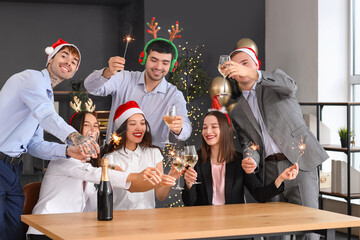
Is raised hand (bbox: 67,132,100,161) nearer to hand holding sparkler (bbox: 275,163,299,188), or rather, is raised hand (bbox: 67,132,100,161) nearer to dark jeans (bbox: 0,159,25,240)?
dark jeans (bbox: 0,159,25,240)

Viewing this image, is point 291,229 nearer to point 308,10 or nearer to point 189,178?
point 189,178

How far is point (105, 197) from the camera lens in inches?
105

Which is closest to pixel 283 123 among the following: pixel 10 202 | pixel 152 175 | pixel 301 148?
pixel 301 148

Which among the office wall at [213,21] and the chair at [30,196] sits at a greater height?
the office wall at [213,21]

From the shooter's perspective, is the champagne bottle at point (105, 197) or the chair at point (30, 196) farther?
the chair at point (30, 196)

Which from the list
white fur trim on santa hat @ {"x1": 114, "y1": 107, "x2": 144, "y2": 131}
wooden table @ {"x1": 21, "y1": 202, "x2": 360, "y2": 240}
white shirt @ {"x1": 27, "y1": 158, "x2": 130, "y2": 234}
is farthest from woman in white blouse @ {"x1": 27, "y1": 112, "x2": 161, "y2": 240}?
white fur trim on santa hat @ {"x1": 114, "y1": 107, "x2": 144, "y2": 131}

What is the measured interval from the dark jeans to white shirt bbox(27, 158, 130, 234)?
4.2 inches

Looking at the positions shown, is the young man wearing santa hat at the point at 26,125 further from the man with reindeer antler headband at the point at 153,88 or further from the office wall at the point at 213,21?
the office wall at the point at 213,21

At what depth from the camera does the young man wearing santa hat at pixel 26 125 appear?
2889 millimetres

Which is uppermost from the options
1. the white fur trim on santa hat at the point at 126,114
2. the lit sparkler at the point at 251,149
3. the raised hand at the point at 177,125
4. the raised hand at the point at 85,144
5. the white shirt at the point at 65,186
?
the white fur trim on santa hat at the point at 126,114

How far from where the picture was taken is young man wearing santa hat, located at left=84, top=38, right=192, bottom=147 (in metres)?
4.05

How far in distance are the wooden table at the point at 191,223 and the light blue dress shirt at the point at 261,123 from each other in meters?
0.70

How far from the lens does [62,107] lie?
879cm

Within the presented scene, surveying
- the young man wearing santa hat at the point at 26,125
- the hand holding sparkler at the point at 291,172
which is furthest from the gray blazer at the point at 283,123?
the young man wearing santa hat at the point at 26,125
